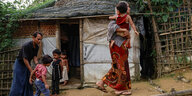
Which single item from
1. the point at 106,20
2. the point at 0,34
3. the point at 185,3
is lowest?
the point at 0,34

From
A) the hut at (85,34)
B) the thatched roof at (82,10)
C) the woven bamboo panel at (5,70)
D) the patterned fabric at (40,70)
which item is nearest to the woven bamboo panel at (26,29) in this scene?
the hut at (85,34)

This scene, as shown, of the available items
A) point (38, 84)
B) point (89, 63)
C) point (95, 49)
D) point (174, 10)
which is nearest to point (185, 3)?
point (174, 10)

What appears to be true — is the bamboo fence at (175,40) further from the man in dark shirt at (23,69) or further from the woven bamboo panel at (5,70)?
the woven bamboo panel at (5,70)

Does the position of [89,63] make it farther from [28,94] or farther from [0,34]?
[0,34]

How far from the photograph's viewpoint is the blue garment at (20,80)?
380 cm

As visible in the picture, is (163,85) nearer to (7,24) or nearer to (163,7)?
(163,7)

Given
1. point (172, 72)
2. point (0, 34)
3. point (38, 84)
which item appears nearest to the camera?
point (38, 84)

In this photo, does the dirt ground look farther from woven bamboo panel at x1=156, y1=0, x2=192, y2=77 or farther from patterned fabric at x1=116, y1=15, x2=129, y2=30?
patterned fabric at x1=116, y1=15, x2=129, y2=30

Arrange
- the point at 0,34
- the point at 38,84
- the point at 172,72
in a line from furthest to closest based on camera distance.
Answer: the point at 0,34 < the point at 172,72 < the point at 38,84

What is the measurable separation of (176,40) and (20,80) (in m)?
5.00

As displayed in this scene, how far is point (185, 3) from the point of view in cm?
585

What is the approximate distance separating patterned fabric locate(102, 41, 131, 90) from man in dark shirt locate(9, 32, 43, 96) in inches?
68.3

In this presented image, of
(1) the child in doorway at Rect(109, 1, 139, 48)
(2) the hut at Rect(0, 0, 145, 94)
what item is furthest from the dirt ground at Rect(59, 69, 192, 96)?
(1) the child in doorway at Rect(109, 1, 139, 48)

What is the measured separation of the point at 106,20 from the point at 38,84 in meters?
3.43
